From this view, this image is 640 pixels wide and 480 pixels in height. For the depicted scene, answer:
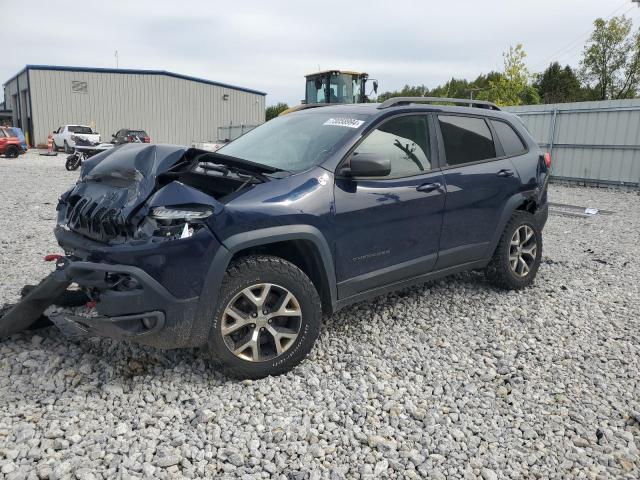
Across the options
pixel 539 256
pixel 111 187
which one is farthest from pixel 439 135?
pixel 111 187

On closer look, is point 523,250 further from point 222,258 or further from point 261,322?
point 222,258

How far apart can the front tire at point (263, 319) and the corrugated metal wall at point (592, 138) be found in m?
13.4

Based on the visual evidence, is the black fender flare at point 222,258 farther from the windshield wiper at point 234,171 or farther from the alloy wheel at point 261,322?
the windshield wiper at point 234,171

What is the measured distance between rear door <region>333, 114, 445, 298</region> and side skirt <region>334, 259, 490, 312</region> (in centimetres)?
4

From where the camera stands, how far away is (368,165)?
3264 millimetres

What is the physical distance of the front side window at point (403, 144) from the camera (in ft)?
12.1

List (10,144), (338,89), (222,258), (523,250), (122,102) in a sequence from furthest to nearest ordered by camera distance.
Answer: (122,102) < (10,144) < (338,89) < (523,250) < (222,258)

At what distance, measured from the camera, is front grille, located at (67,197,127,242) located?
289 centimetres

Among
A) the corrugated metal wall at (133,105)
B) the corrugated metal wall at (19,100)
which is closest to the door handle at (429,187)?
the corrugated metal wall at (133,105)

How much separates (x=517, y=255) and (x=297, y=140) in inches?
97.8

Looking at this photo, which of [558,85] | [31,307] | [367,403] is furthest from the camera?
[558,85]

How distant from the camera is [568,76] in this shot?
50.8 m

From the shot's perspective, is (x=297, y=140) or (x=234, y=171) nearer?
(x=234, y=171)

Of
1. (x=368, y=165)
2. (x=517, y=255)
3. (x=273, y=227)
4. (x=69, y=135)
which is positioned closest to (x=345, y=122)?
(x=368, y=165)
